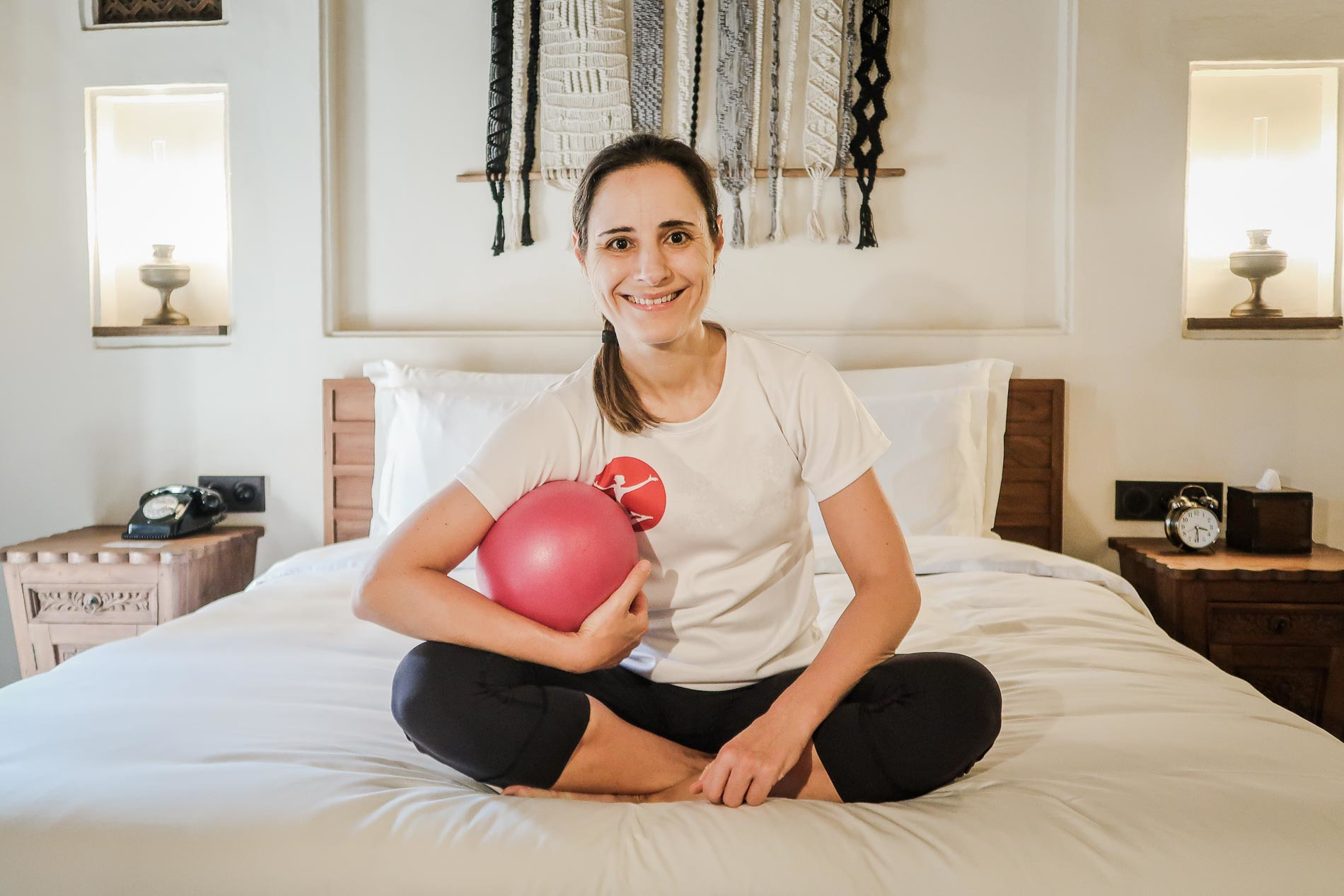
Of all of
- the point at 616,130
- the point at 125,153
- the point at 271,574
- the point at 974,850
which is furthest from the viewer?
the point at 125,153

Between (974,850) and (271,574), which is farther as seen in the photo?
(271,574)

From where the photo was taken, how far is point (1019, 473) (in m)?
2.61

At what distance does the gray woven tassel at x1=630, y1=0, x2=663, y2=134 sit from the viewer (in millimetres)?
2635

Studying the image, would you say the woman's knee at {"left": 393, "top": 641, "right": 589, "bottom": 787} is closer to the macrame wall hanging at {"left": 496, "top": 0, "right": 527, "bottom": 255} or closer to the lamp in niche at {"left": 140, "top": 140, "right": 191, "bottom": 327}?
the macrame wall hanging at {"left": 496, "top": 0, "right": 527, "bottom": 255}

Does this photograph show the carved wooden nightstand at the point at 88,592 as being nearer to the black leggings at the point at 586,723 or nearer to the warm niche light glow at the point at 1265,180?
the black leggings at the point at 586,723

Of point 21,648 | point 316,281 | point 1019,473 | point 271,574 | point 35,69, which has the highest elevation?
point 35,69

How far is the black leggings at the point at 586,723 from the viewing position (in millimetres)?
1037

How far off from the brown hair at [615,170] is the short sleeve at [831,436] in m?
0.21

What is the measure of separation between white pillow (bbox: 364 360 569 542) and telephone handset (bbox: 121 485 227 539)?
46cm

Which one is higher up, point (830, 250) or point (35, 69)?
point (35, 69)

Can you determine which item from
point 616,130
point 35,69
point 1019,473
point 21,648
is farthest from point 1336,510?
point 35,69

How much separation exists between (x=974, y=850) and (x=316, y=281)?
8.02 feet

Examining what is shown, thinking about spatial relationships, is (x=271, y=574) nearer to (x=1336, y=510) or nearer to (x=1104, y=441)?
(x=1104, y=441)

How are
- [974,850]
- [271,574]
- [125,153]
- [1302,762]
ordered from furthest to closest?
[125,153] → [271,574] → [1302,762] → [974,850]
